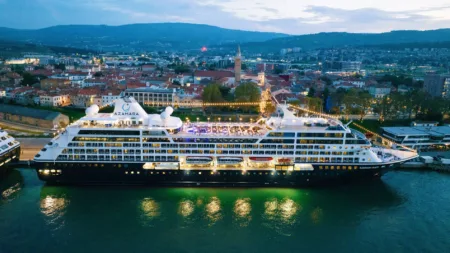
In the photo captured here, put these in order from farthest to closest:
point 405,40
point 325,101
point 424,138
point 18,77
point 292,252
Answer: point 405,40, point 18,77, point 325,101, point 424,138, point 292,252

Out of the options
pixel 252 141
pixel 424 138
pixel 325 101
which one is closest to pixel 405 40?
pixel 325 101

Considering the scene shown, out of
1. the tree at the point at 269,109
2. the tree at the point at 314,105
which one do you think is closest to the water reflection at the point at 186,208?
the tree at the point at 269,109

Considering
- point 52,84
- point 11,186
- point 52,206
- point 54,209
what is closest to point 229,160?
point 54,209

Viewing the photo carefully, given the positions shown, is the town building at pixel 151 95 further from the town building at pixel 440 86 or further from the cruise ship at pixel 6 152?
the town building at pixel 440 86

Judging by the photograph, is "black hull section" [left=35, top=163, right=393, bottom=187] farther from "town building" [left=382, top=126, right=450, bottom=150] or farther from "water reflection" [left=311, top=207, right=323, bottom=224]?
"town building" [left=382, top=126, right=450, bottom=150]

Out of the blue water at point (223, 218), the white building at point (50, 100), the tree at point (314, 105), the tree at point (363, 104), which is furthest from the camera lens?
the white building at point (50, 100)

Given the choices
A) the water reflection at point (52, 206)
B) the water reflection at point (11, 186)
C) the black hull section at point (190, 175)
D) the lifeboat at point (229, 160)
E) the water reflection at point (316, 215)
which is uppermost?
the lifeboat at point (229, 160)

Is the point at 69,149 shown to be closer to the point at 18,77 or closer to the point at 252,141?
the point at 252,141
